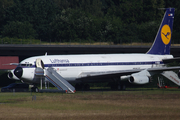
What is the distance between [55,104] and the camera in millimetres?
31984

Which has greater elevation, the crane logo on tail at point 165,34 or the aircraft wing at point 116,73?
the crane logo on tail at point 165,34

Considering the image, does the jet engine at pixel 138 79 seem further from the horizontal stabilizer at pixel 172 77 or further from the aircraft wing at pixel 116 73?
the horizontal stabilizer at pixel 172 77

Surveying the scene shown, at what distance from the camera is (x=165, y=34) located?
2288 inches

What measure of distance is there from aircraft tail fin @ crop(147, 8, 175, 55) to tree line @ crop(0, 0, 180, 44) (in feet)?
127

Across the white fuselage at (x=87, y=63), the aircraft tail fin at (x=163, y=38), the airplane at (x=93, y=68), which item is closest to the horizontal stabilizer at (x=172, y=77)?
the airplane at (x=93, y=68)

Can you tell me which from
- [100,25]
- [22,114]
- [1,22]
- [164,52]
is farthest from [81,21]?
[22,114]

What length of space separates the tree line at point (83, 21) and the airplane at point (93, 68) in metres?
42.6

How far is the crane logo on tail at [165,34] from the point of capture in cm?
5806

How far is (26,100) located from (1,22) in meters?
104

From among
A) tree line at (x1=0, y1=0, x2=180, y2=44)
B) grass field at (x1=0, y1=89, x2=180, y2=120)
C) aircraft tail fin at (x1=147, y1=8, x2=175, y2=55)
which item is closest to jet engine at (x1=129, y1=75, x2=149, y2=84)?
grass field at (x1=0, y1=89, x2=180, y2=120)

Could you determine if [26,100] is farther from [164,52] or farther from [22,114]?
[164,52]

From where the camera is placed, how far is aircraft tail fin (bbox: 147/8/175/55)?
57.5 m

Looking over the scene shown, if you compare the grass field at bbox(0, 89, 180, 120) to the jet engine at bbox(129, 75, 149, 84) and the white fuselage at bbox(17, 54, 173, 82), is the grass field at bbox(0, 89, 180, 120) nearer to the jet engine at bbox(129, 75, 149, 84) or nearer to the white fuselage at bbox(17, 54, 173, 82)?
the jet engine at bbox(129, 75, 149, 84)

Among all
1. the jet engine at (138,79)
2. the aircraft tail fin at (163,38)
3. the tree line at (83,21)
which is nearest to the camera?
the jet engine at (138,79)
